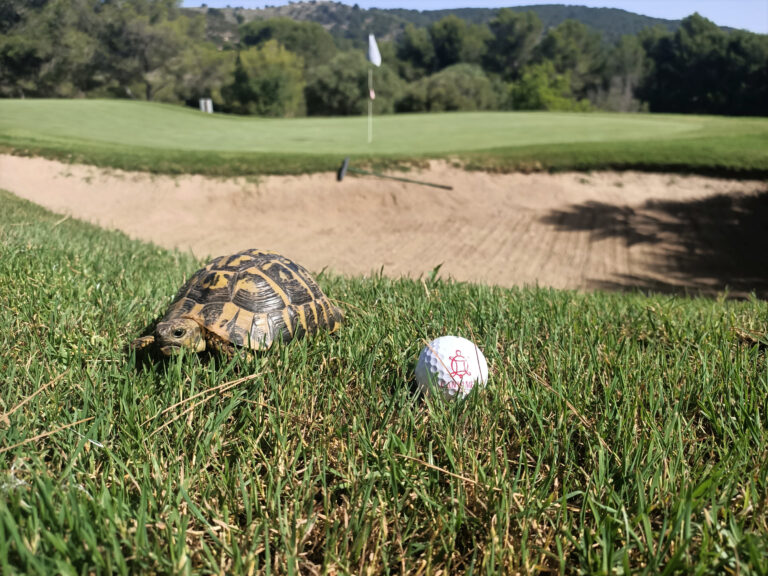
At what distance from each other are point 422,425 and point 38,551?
3.85 feet

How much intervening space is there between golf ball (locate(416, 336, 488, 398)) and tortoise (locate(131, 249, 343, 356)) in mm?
A: 669

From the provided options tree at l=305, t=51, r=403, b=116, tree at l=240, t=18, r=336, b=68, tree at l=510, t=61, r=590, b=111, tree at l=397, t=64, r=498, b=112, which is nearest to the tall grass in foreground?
tree at l=305, t=51, r=403, b=116

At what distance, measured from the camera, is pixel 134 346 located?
2506 mm

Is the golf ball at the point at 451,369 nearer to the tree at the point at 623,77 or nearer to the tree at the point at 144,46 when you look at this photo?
the tree at the point at 144,46

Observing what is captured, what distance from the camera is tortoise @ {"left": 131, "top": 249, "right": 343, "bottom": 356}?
2.55m

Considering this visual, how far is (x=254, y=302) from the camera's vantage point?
9.04 ft

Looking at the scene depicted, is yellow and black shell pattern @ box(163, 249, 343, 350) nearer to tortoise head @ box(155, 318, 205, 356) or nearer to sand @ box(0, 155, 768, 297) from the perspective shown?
tortoise head @ box(155, 318, 205, 356)

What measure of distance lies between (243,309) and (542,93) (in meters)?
68.8

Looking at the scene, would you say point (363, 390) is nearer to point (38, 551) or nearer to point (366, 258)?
point (38, 551)

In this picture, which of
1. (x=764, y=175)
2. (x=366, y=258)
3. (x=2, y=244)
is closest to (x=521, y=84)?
(x=764, y=175)

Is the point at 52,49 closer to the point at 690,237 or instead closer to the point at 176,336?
the point at 690,237

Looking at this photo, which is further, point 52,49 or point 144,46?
point 144,46

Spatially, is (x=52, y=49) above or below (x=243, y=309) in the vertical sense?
above

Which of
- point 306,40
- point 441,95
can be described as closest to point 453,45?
point 306,40
